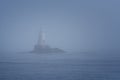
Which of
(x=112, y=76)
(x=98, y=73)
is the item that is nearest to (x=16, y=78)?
(x=98, y=73)

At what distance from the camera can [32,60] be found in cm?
179

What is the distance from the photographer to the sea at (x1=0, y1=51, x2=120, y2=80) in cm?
177

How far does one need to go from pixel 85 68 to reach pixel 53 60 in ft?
1.20

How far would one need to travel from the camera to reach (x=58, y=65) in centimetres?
180

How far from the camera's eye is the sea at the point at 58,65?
1.77 metres

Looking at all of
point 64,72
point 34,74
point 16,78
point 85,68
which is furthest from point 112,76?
point 16,78

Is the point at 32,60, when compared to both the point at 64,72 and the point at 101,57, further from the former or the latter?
the point at 101,57

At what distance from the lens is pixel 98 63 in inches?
72.1

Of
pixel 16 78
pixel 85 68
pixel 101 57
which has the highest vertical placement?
pixel 101 57

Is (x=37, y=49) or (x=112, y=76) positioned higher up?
(x=37, y=49)

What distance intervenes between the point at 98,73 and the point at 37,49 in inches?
28.6

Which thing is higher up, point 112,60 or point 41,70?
point 112,60

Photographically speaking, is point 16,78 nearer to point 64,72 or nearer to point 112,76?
point 64,72

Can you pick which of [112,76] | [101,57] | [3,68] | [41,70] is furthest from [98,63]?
[3,68]
